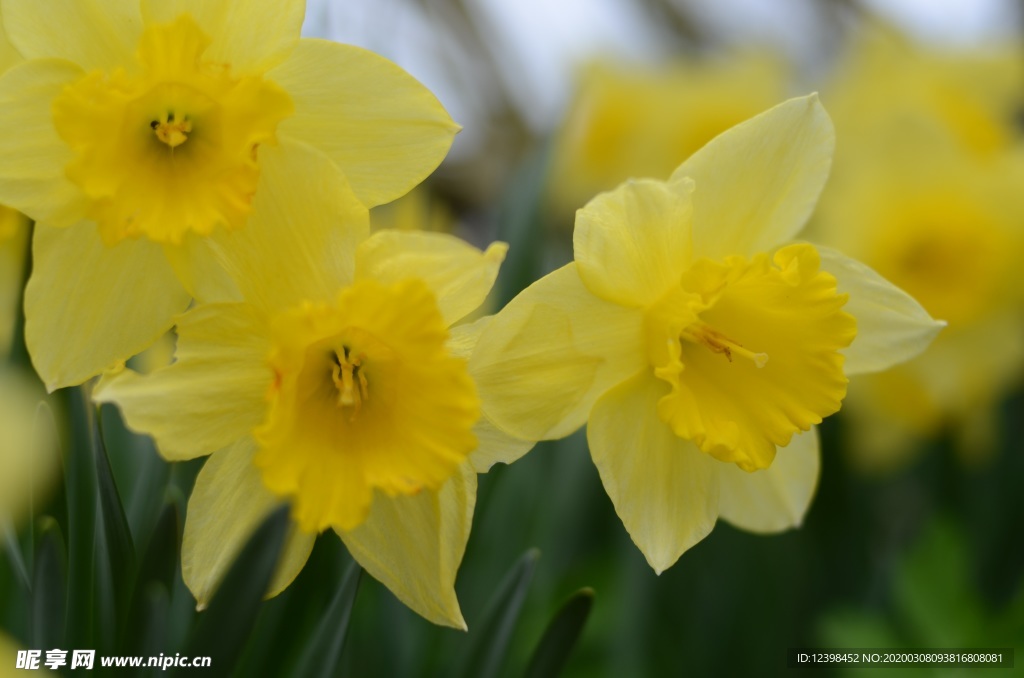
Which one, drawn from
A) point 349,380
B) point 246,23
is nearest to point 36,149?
point 246,23

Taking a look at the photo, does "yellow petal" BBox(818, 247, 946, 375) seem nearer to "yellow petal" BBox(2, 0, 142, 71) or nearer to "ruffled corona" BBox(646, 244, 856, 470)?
"ruffled corona" BBox(646, 244, 856, 470)

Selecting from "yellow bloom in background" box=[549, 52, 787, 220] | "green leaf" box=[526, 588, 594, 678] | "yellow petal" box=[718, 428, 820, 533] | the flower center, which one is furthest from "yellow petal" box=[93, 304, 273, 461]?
"yellow bloom in background" box=[549, 52, 787, 220]

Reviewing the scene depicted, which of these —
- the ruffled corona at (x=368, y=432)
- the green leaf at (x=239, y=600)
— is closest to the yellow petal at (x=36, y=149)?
the ruffled corona at (x=368, y=432)

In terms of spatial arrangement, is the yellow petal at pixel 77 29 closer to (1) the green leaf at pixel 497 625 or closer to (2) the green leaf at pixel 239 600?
(2) the green leaf at pixel 239 600

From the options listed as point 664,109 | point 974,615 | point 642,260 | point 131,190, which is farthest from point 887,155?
point 131,190

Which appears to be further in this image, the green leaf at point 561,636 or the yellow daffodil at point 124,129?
the green leaf at point 561,636

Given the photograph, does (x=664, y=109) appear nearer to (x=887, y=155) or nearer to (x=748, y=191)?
(x=887, y=155)
